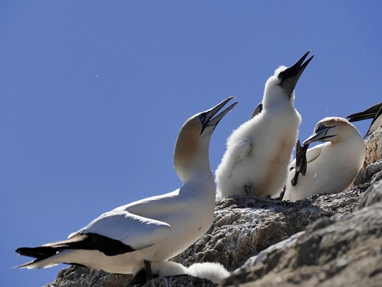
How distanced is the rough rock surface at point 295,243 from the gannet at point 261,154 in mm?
953

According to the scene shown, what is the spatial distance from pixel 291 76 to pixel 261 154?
1207mm

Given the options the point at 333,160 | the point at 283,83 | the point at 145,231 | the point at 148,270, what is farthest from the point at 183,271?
the point at 283,83

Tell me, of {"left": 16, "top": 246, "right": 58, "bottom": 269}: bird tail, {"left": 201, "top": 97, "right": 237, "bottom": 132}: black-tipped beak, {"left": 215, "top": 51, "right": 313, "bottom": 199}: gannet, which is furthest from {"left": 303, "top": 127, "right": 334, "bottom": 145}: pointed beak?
{"left": 16, "top": 246, "right": 58, "bottom": 269}: bird tail

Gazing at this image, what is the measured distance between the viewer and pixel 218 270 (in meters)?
4.80

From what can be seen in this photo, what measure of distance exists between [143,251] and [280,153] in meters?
3.56

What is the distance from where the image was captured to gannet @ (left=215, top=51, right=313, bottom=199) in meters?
8.04

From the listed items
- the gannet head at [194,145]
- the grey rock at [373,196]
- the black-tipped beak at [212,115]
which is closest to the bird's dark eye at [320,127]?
the black-tipped beak at [212,115]

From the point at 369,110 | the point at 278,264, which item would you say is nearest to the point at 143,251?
the point at 278,264

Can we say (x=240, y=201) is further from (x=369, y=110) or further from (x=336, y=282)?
(x=336, y=282)

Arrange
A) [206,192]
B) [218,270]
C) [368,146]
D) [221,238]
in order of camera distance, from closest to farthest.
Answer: [218,270] → [206,192] → [221,238] → [368,146]

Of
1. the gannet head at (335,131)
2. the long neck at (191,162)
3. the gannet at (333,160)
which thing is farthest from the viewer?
the gannet head at (335,131)

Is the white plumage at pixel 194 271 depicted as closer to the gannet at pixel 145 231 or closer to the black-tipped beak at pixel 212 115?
the gannet at pixel 145 231

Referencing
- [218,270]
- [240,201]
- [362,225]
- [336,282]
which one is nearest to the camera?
[336,282]

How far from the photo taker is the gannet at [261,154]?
8.04 metres
